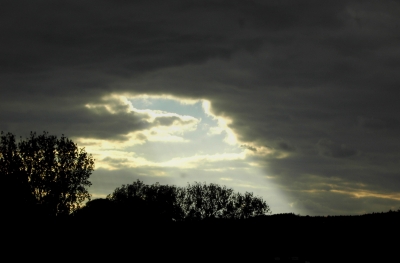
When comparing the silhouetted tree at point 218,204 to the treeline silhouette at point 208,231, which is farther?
the silhouetted tree at point 218,204

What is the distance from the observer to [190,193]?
13162 centimetres

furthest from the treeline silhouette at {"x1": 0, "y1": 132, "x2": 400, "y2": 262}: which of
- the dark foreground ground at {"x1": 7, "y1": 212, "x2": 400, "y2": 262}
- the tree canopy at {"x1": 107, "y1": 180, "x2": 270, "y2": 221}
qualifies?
the tree canopy at {"x1": 107, "y1": 180, "x2": 270, "y2": 221}

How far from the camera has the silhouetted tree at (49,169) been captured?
263 ft

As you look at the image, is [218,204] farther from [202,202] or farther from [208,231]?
[208,231]

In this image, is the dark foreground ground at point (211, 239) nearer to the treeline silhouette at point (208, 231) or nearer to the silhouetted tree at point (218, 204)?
the treeline silhouette at point (208, 231)

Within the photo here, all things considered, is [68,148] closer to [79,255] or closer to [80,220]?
[80,220]

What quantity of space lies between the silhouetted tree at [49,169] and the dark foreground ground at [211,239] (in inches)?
1207

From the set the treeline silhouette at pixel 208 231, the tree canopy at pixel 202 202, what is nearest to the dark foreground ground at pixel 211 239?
the treeline silhouette at pixel 208 231

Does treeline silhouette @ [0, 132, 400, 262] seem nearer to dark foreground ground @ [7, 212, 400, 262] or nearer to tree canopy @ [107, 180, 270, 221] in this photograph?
dark foreground ground @ [7, 212, 400, 262]

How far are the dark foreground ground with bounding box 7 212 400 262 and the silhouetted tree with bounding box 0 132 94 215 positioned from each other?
30.7 meters

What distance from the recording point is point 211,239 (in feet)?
148

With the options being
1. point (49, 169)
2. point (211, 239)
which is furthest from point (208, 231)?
point (49, 169)

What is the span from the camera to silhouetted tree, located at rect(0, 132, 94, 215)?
263ft

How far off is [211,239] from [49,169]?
1910 inches
